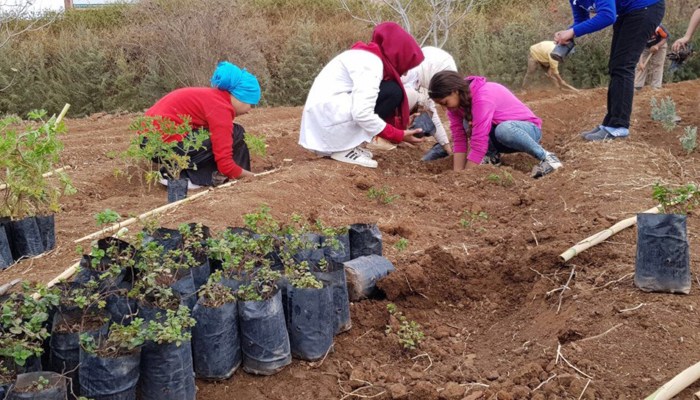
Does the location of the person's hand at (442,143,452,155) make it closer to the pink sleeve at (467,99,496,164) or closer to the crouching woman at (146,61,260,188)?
the pink sleeve at (467,99,496,164)

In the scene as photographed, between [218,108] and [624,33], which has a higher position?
[624,33]

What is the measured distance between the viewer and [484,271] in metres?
3.69

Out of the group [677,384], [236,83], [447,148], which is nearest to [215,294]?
[677,384]

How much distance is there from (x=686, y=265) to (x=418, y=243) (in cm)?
171

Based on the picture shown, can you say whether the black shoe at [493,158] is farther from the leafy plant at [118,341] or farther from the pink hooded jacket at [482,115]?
the leafy plant at [118,341]

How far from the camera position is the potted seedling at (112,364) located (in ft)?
7.66

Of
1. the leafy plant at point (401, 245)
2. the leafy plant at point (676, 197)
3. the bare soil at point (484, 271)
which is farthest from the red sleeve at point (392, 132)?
the leafy plant at point (676, 197)

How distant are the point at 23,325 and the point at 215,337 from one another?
26.8 inches

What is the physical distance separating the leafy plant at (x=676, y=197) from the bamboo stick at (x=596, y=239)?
0.39m

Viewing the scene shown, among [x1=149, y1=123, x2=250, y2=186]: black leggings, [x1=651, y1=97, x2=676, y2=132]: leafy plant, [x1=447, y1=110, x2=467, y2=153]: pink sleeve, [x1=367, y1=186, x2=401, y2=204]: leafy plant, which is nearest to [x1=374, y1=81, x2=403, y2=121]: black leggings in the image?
[x1=447, y1=110, x2=467, y2=153]: pink sleeve

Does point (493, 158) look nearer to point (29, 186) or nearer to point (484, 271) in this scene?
point (484, 271)

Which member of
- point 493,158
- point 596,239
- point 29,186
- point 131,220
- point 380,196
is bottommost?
point 493,158

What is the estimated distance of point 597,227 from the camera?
3908 millimetres

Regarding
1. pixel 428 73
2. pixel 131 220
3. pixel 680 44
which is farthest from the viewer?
pixel 680 44
